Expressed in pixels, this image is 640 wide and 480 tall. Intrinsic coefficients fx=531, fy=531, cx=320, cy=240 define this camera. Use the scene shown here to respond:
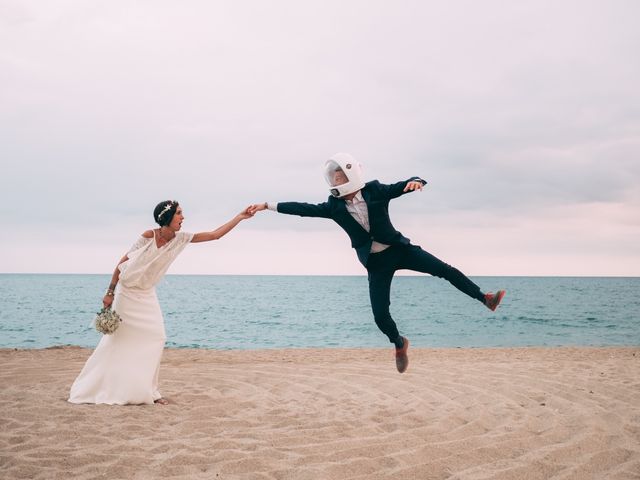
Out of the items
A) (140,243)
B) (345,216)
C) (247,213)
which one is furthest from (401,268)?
(140,243)

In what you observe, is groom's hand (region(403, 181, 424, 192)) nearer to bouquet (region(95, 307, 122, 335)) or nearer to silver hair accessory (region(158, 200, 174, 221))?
silver hair accessory (region(158, 200, 174, 221))

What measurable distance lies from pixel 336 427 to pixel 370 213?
230 centimetres

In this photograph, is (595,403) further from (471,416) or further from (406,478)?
(406,478)

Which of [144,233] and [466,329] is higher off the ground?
[144,233]

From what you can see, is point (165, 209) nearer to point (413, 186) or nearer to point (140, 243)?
point (140, 243)

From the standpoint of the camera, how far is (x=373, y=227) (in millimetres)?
5875

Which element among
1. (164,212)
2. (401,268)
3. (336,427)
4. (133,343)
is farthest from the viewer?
(133,343)

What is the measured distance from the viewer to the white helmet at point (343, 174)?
5.77 meters

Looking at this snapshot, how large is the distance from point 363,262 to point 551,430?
2590 millimetres

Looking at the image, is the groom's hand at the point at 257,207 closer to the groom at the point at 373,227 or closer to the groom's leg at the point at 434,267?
the groom at the point at 373,227

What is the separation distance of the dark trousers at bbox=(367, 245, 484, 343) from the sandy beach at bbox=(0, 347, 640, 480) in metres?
1.35

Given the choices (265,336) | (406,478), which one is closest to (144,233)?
(406,478)

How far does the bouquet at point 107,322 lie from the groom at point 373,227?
96.6 inches

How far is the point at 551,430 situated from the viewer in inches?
211
